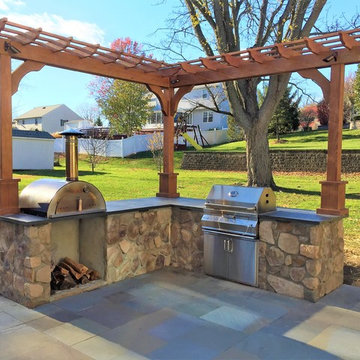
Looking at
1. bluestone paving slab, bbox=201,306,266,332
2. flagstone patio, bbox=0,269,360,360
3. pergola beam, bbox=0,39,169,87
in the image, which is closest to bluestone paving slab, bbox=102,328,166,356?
flagstone patio, bbox=0,269,360,360

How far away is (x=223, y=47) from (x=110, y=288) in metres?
7.29

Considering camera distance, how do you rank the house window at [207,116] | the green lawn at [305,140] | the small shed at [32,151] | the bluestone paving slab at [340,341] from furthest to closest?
→ the house window at [207,116], the green lawn at [305,140], the small shed at [32,151], the bluestone paving slab at [340,341]

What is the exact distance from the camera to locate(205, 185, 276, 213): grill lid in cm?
436

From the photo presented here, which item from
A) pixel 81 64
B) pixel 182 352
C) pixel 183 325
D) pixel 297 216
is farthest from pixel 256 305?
pixel 81 64

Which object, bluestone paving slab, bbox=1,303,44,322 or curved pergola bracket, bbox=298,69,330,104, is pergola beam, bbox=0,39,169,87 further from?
bluestone paving slab, bbox=1,303,44,322

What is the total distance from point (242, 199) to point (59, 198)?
206 centimetres

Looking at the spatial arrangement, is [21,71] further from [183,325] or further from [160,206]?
[183,325]

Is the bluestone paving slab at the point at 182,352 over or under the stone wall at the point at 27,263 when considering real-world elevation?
under

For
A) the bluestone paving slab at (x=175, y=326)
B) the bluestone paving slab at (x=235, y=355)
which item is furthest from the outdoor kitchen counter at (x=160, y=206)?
the bluestone paving slab at (x=235, y=355)

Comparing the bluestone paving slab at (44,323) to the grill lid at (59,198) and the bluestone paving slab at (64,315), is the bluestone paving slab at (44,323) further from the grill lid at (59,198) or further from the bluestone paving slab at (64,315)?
the grill lid at (59,198)

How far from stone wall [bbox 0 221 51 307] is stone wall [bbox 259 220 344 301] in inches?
94.1

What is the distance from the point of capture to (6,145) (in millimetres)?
4102

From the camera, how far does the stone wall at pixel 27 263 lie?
12.4ft

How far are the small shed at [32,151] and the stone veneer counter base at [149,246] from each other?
1716 centimetres
